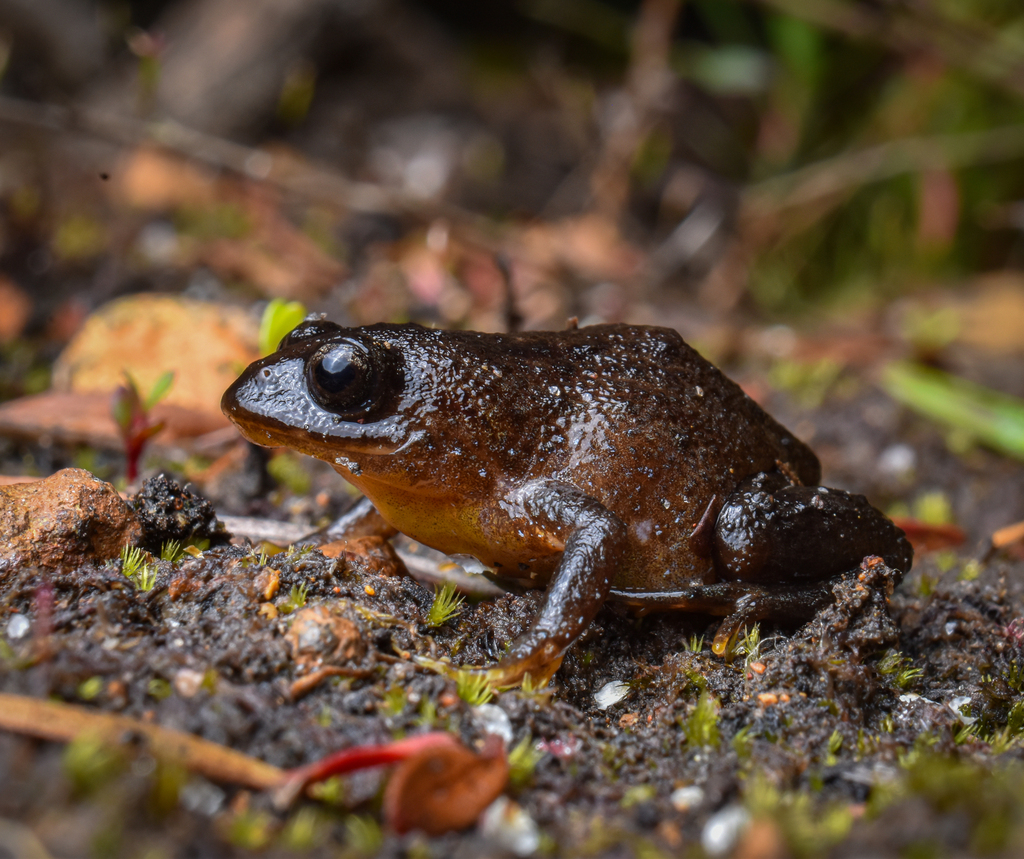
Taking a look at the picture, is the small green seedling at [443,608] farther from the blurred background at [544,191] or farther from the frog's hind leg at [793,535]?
the blurred background at [544,191]

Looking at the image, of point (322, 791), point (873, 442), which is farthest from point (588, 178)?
point (322, 791)

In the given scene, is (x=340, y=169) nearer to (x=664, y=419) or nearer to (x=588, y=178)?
(x=588, y=178)

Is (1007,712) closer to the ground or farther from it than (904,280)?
closer to the ground

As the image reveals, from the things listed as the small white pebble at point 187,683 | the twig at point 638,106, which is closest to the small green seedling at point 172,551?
the small white pebble at point 187,683

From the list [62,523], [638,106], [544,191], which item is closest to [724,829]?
[62,523]

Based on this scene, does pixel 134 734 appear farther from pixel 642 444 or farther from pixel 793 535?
pixel 793 535
